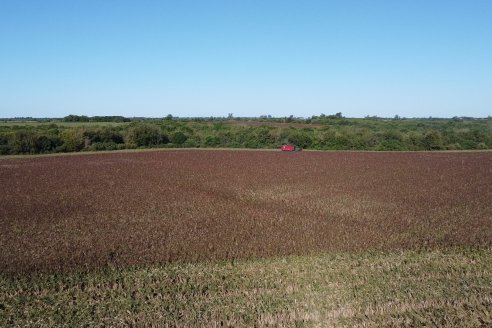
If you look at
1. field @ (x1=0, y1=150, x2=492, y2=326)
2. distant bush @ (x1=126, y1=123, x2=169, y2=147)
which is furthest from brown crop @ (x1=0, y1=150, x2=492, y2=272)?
distant bush @ (x1=126, y1=123, x2=169, y2=147)

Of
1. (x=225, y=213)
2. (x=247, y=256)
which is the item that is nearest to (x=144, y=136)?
(x=225, y=213)

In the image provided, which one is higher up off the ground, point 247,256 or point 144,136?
point 144,136

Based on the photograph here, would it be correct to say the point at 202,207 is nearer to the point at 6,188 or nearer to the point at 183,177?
the point at 183,177

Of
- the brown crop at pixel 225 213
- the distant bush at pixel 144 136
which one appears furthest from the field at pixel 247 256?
the distant bush at pixel 144 136

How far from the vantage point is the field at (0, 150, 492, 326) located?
7492mm

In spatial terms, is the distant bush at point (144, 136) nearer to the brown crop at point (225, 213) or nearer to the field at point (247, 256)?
the brown crop at point (225, 213)

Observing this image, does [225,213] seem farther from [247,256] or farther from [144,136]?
[144,136]

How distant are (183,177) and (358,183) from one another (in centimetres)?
1104

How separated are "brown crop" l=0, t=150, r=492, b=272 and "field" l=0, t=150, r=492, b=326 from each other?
0.07 m

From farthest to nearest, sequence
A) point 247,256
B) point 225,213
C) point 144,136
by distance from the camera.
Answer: point 144,136, point 225,213, point 247,256

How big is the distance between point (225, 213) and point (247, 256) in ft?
17.4

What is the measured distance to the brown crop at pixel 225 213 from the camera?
Answer: 11.1 meters

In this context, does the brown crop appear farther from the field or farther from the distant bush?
the distant bush

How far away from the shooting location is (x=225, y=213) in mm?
15750
